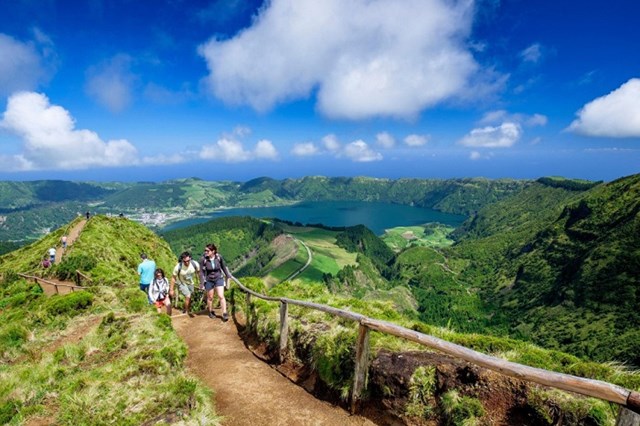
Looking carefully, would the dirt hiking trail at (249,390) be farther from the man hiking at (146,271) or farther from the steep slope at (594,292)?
the steep slope at (594,292)

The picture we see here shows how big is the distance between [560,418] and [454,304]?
197m

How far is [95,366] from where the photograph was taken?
37.9 ft

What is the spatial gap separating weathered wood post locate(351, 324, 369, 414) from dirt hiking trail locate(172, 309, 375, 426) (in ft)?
1.55

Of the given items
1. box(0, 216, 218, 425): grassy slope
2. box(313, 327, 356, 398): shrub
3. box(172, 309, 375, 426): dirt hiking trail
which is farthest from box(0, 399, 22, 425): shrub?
box(313, 327, 356, 398): shrub

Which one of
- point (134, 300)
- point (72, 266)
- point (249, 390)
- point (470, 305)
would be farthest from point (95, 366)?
point (470, 305)

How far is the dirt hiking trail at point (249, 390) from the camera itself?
29.4 ft

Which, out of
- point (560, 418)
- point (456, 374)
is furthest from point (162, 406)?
point (560, 418)

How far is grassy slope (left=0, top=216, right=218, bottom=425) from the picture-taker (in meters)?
8.23

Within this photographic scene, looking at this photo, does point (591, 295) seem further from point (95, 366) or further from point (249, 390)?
point (95, 366)

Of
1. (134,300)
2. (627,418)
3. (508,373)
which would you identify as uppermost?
(627,418)

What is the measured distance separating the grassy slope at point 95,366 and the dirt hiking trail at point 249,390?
0.85m

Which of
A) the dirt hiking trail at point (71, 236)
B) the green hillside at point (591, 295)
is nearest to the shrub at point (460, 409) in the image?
the dirt hiking trail at point (71, 236)

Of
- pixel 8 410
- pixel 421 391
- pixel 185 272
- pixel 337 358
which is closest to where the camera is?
pixel 421 391

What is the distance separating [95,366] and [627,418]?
1366cm
